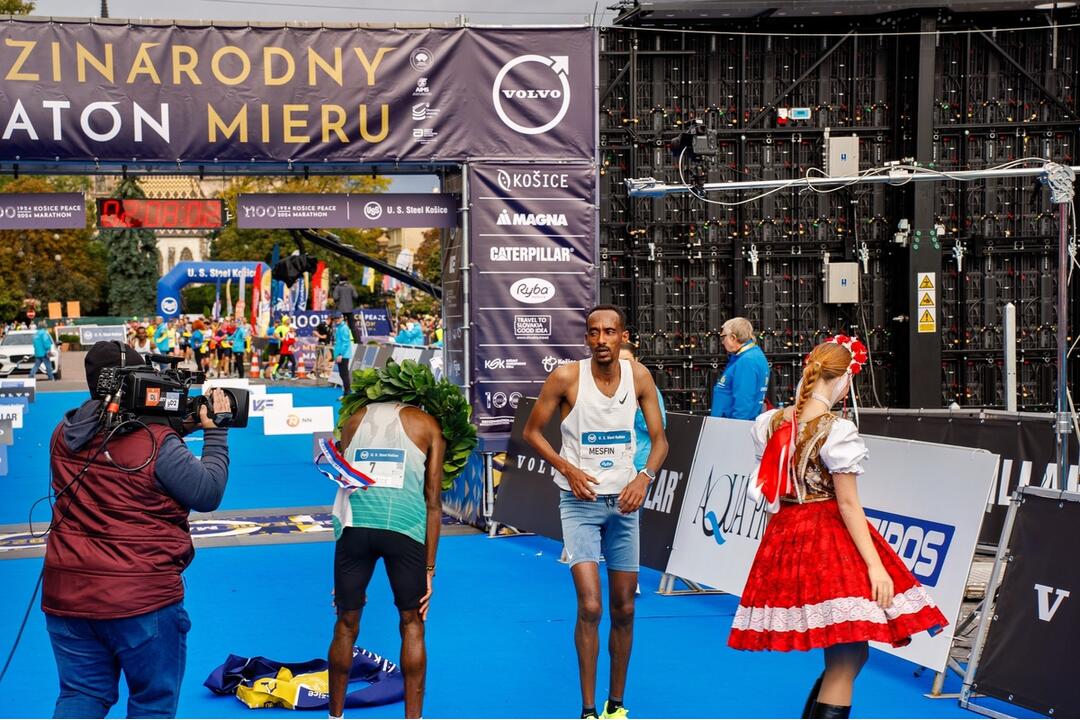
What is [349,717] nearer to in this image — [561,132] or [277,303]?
[561,132]

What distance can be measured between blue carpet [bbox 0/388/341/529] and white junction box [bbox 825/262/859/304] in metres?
6.57

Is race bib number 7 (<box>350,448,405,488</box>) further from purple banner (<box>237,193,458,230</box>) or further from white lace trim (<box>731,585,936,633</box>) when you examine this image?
purple banner (<box>237,193,458,230</box>)

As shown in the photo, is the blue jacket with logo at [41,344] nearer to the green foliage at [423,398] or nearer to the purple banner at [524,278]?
the purple banner at [524,278]

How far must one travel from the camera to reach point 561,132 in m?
11.9

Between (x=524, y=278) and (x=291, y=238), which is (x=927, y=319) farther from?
(x=291, y=238)

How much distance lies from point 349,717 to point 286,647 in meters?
1.59

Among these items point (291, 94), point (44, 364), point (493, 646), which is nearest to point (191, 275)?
point (44, 364)

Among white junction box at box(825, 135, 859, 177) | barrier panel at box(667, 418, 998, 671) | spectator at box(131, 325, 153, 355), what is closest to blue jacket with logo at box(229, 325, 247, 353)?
spectator at box(131, 325, 153, 355)

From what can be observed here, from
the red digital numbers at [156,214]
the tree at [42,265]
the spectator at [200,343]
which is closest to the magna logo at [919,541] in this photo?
the red digital numbers at [156,214]

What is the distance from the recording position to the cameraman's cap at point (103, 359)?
4.80 metres

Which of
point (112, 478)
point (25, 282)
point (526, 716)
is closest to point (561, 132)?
point (526, 716)

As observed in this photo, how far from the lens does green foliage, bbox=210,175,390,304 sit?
48500 millimetres

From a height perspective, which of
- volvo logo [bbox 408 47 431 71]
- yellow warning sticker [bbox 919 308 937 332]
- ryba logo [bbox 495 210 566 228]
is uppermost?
volvo logo [bbox 408 47 431 71]

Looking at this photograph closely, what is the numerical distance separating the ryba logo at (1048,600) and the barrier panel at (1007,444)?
3810mm
